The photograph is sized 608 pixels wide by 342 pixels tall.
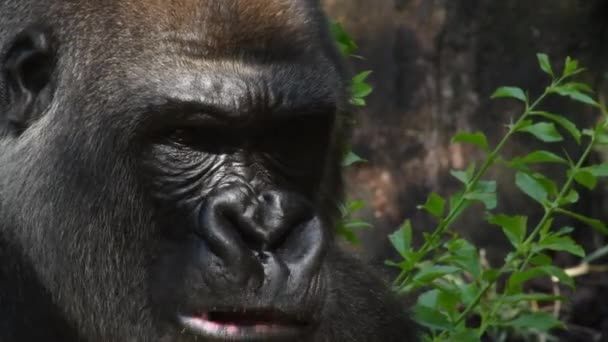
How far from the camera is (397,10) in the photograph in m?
8.49

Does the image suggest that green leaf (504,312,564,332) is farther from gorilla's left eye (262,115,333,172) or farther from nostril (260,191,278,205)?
nostril (260,191,278,205)

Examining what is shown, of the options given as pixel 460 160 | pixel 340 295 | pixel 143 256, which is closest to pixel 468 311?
pixel 340 295

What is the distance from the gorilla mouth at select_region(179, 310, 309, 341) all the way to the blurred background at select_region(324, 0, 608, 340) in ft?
13.4

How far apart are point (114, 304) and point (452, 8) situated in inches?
167

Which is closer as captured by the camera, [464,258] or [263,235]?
[263,235]

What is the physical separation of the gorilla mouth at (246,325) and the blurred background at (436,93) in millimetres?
4096

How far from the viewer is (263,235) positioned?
14.2 ft

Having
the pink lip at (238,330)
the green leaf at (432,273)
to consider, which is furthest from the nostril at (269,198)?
the green leaf at (432,273)

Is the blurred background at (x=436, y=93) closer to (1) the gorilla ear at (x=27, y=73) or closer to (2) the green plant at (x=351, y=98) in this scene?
(2) the green plant at (x=351, y=98)

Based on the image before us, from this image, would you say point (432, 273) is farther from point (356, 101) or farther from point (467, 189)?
point (356, 101)

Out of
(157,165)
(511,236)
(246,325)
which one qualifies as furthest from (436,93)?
(246,325)

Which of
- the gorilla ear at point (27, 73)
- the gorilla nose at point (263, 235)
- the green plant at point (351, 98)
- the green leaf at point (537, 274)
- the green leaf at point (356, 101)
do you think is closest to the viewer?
the gorilla nose at point (263, 235)

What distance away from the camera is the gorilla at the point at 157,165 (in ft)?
14.5

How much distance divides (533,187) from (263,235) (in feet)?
4.73
